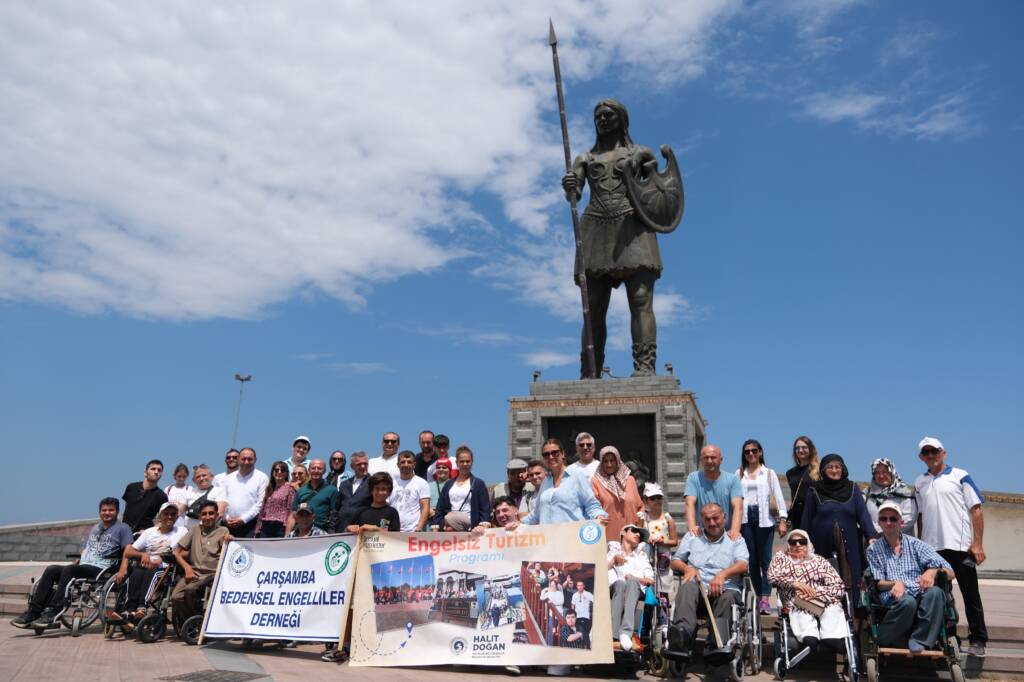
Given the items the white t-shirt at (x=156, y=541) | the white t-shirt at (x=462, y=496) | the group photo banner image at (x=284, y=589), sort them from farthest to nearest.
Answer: the white t-shirt at (x=156, y=541)
the white t-shirt at (x=462, y=496)
the group photo banner image at (x=284, y=589)

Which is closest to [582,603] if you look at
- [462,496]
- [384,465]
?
[462,496]

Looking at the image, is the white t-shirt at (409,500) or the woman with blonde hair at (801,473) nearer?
the woman with blonde hair at (801,473)

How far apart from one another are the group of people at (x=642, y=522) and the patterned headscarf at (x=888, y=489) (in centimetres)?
1

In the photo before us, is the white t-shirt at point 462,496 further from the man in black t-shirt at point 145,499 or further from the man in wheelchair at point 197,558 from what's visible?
the man in black t-shirt at point 145,499

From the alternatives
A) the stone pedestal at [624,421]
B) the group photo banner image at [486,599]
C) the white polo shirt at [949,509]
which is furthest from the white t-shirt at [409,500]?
the white polo shirt at [949,509]

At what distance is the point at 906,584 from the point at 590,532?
2558mm

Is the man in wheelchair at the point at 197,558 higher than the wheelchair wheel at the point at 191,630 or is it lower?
higher

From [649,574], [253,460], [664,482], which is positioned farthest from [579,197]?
[649,574]

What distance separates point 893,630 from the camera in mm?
6043

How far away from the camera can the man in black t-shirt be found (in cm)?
909

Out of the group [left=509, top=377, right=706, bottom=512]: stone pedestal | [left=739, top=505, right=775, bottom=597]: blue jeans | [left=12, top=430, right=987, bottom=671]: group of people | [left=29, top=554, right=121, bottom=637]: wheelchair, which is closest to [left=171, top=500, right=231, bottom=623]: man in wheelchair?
[left=12, top=430, right=987, bottom=671]: group of people

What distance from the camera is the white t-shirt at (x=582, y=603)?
20.5 feet

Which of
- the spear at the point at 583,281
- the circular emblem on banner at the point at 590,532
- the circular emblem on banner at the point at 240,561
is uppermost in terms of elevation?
the spear at the point at 583,281

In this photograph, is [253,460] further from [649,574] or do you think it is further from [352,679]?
[649,574]
